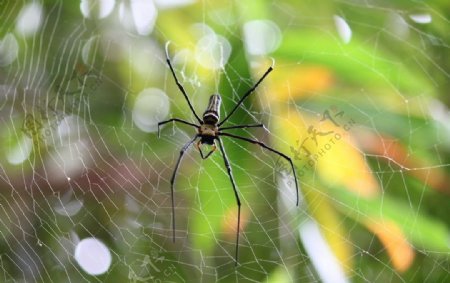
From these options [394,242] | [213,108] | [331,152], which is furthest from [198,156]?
[394,242]

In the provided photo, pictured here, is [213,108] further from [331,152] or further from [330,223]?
[330,223]

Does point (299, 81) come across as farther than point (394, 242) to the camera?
Yes

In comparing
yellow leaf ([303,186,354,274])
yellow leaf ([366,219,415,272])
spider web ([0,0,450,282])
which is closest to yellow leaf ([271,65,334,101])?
spider web ([0,0,450,282])

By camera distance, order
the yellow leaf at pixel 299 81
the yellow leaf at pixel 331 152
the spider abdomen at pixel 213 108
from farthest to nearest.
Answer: the yellow leaf at pixel 299 81
the yellow leaf at pixel 331 152
the spider abdomen at pixel 213 108

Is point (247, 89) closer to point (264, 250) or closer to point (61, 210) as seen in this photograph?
point (264, 250)

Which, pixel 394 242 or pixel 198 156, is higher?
pixel 198 156

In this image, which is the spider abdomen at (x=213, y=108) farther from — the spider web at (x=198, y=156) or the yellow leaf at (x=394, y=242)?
the yellow leaf at (x=394, y=242)

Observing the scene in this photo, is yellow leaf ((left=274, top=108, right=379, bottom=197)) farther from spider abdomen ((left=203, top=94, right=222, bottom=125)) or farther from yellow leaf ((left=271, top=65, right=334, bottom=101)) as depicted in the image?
spider abdomen ((left=203, top=94, right=222, bottom=125))

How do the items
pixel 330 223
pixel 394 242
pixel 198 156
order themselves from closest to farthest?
pixel 394 242, pixel 330 223, pixel 198 156

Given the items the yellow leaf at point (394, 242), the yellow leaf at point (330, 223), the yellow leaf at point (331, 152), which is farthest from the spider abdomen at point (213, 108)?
the yellow leaf at point (394, 242)
